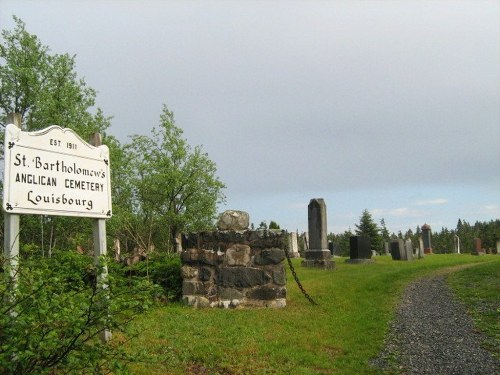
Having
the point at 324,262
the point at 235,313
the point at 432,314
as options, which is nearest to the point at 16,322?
the point at 235,313

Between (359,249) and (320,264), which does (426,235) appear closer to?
(359,249)

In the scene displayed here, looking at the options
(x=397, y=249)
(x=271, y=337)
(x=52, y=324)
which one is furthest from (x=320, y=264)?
(x=52, y=324)

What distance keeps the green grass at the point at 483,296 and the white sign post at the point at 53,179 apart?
590cm

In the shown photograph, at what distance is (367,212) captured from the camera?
4106 centimetres

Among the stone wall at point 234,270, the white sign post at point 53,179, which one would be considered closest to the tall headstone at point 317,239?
the stone wall at point 234,270

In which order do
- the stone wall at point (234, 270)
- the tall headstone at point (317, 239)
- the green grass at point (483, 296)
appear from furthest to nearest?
1. the tall headstone at point (317, 239)
2. the stone wall at point (234, 270)
3. the green grass at point (483, 296)

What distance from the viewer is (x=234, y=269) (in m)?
9.21

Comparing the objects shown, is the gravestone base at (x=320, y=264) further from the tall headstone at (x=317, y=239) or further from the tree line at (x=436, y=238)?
the tree line at (x=436, y=238)

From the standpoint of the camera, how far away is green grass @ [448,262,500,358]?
7.50 m

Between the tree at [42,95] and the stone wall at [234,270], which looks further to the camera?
the tree at [42,95]

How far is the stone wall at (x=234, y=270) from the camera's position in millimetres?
9117

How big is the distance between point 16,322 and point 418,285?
11.6m

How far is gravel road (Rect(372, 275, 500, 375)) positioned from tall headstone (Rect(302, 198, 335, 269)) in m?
6.81

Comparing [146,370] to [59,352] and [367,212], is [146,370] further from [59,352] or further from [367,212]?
[367,212]
